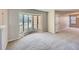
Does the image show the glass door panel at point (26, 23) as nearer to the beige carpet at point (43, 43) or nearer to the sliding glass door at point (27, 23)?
the sliding glass door at point (27, 23)

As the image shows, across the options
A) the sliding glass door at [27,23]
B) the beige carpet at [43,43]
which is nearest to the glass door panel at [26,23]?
the sliding glass door at [27,23]

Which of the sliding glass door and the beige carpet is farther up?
A: the sliding glass door

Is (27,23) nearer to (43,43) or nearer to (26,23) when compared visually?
(26,23)

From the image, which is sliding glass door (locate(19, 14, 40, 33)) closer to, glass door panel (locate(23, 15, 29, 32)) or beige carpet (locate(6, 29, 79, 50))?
glass door panel (locate(23, 15, 29, 32))

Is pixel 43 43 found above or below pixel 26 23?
below

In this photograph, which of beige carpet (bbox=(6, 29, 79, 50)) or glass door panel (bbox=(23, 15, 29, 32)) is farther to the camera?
glass door panel (bbox=(23, 15, 29, 32))

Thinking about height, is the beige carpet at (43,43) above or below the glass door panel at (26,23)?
below

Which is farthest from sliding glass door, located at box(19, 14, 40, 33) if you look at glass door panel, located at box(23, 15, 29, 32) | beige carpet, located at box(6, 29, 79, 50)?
beige carpet, located at box(6, 29, 79, 50)

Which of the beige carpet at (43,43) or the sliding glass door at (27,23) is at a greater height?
the sliding glass door at (27,23)

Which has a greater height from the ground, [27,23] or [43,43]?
[27,23]

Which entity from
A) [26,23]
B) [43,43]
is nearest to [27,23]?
[26,23]

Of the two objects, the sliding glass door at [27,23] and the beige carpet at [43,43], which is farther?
the sliding glass door at [27,23]
